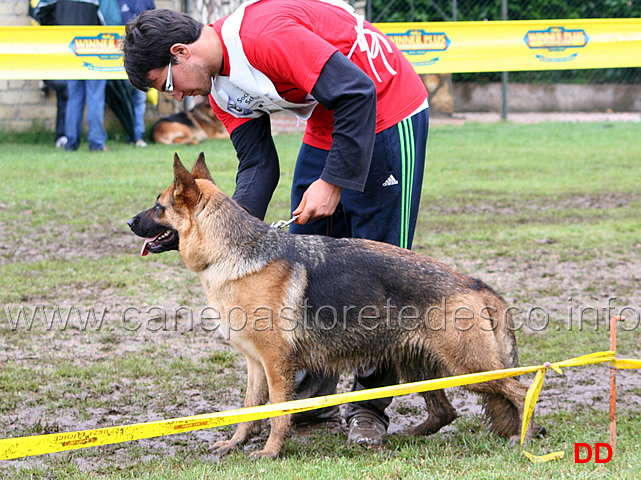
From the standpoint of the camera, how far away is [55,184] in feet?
32.4

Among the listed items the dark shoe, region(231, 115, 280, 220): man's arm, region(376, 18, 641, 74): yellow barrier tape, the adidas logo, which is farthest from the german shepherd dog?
the dark shoe

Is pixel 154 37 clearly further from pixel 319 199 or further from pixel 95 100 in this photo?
pixel 95 100

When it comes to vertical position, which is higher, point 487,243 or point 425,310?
point 425,310

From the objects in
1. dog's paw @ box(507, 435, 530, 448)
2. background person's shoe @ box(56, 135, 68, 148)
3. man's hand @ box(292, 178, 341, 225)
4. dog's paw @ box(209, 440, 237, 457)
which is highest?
man's hand @ box(292, 178, 341, 225)

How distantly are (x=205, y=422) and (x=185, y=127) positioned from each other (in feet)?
38.2

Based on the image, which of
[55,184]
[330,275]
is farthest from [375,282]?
[55,184]

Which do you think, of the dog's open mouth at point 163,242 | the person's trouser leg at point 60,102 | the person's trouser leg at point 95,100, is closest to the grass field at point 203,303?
the person's trouser leg at point 95,100

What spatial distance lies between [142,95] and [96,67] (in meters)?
2.70

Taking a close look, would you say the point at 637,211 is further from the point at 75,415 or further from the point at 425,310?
the point at 75,415

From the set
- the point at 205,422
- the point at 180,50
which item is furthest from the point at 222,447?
the point at 180,50

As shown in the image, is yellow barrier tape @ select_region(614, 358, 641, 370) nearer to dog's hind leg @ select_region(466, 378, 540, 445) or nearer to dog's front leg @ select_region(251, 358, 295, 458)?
dog's hind leg @ select_region(466, 378, 540, 445)

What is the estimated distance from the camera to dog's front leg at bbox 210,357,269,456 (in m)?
3.63

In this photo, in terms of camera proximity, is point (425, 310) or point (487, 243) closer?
point (425, 310)

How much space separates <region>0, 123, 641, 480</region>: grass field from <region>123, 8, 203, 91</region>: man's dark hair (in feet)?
5.83
